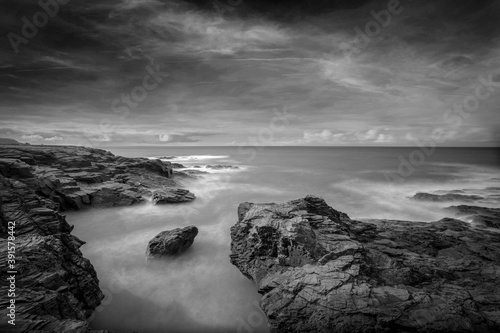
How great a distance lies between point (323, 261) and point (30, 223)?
12.6 meters

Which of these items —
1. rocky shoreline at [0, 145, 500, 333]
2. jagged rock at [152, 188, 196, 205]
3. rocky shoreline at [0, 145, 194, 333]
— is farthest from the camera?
jagged rock at [152, 188, 196, 205]

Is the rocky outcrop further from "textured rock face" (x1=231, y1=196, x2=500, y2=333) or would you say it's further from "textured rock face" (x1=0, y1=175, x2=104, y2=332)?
"textured rock face" (x1=231, y1=196, x2=500, y2=333)

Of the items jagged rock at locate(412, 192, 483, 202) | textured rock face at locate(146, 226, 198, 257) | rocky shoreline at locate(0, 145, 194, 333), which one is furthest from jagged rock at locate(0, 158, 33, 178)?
jagged rock at locate(412, 192, 483, 202)

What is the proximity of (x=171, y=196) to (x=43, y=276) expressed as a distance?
15326mm

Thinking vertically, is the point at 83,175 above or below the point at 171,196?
above

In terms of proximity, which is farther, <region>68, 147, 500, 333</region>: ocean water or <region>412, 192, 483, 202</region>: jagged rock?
<region>412, 192, 483, 202</region>: jagged rock

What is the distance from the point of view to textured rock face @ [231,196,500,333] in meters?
6.16

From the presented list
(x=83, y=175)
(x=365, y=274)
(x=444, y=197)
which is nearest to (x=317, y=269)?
(x=365, y=274)

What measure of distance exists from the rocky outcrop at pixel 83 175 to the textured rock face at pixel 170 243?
9506 mm

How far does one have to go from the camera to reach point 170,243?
12.5m

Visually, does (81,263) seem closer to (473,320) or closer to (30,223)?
(30,223)

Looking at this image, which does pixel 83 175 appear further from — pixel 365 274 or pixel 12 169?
pixel 365 274

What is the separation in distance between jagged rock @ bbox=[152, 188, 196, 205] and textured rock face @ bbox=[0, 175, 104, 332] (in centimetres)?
996

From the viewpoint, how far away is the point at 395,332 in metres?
5.88
